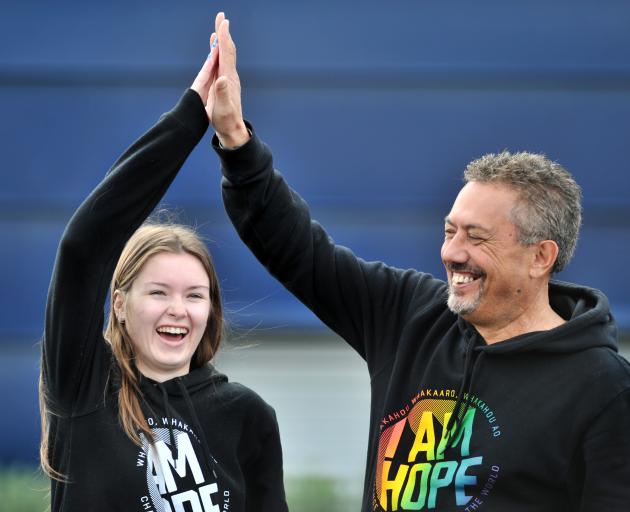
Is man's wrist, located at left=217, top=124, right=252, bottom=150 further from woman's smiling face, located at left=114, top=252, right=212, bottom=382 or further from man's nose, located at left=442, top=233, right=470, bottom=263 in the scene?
man's nose, located at left=442, top=233, right=470, bottom=263

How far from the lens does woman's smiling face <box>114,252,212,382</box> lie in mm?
2279

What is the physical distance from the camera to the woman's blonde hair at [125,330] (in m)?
2.20

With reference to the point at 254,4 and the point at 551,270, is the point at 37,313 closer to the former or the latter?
the point at 254,4

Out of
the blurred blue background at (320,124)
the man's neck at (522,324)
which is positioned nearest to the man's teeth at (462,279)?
the man's neck at (522,324)

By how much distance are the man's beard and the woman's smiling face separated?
506 mm

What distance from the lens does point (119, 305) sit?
232cm

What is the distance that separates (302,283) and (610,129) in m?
1.95

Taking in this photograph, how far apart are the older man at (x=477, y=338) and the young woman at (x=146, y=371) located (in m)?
0.17

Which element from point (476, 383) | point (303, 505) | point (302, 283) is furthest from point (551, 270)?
point (303, 505)

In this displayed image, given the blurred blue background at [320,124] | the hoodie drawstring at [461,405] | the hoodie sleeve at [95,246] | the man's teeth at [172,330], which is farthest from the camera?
the blurred blue background at [320,124]

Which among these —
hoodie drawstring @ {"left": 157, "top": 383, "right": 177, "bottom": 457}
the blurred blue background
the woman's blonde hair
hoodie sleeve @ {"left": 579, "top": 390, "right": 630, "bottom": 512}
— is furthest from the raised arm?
the blurred blue background

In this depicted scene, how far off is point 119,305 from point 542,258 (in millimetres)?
859

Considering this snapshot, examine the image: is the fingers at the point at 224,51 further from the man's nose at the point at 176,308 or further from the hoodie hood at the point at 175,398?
the hoodie hood at the point at 175,398

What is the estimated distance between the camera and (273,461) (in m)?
2.39
